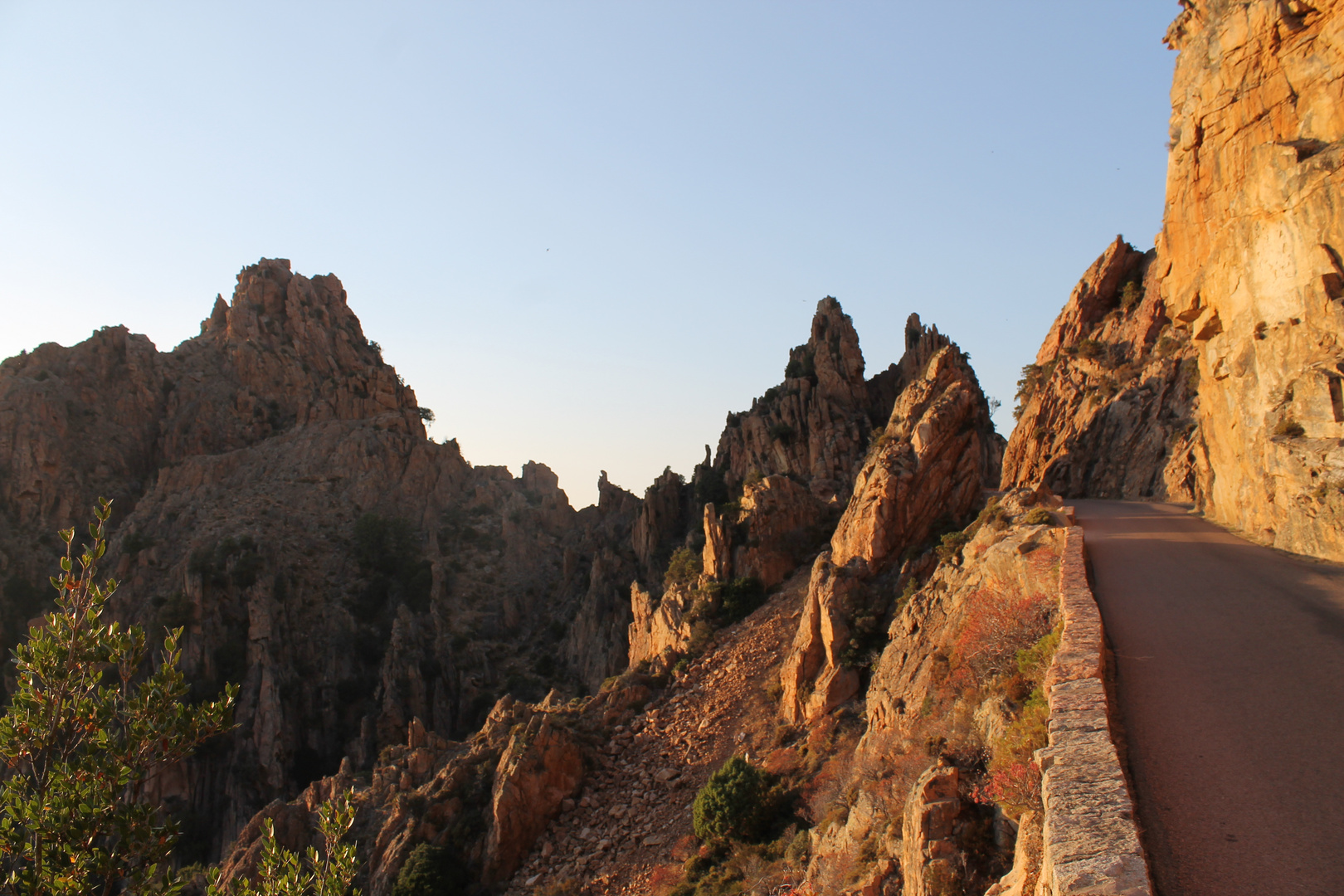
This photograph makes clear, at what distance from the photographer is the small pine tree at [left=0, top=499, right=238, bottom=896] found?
23.3 feet

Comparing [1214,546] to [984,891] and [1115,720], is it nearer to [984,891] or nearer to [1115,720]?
[1115,720]

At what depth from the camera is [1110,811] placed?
5777mm

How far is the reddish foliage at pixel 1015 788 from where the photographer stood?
741 centimetres

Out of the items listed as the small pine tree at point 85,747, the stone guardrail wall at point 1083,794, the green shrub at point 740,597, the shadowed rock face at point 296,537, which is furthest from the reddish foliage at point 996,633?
the shadowed rock face at point 296,537

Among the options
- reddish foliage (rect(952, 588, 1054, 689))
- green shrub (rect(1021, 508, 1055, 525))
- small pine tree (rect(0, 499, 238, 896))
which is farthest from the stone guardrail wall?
green shrub (rect(1021, 508, 1055, 525))

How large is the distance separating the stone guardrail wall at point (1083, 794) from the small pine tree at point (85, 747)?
24.5 feet

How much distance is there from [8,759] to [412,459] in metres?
58.7

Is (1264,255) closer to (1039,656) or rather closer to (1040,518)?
(1040,518)

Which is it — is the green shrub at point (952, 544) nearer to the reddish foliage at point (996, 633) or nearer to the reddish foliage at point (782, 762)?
the reddish foliage at point (996, 633)

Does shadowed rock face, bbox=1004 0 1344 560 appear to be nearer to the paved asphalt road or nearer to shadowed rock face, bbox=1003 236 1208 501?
the paved asphalt road

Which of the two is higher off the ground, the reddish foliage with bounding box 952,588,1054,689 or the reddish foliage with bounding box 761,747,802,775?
the reddish foliage with bounding box 952,588,1054,689

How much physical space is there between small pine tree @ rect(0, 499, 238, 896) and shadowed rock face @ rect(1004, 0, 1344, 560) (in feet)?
54.4

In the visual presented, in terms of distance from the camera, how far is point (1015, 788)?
25.3 feet

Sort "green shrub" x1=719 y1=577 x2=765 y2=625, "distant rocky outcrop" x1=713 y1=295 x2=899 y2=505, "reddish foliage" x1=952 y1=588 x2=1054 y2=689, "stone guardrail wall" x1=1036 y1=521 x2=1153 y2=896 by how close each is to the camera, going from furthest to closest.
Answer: "distant rocky outcrop" x1=713 y1=295 x2=899 y2=505 < "green shrub" x1=719 y1=577 x2=765 y2=625 < "reddish foliage" x1=952 y1=588 x2=1054 y2=689 < "stone guardrail wall" x1=1036 y1=521 x2=1153 y2=896
